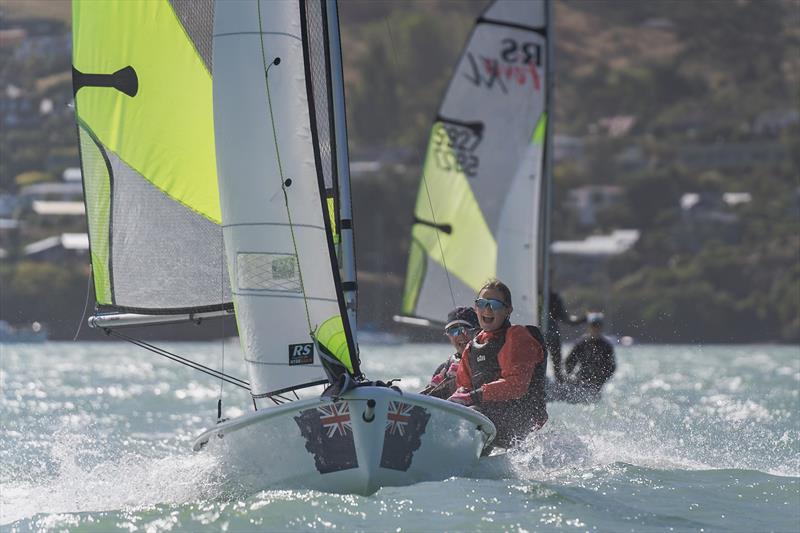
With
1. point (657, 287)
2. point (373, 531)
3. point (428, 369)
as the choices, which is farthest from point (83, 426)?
point (657, 287)

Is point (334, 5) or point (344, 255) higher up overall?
point (334, 5)

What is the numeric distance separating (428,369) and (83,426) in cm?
1637

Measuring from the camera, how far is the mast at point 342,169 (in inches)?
353

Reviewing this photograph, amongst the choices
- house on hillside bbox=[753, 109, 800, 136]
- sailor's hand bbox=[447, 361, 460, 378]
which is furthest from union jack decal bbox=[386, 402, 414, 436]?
house on hillside bbox=[753, 109, 800, 136]

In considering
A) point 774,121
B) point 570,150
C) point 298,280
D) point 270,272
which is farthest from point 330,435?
point 774,121

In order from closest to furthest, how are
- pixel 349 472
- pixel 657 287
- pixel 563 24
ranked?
1. pixel 349 472
2. pixel 657 287
3. pixel 563 24

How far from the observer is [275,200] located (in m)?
8.74

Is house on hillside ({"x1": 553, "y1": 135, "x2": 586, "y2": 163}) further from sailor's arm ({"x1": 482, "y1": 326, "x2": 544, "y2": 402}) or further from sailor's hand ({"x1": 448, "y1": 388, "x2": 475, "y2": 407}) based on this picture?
sailor's arm ({"x1": 482, "y1": 326, "x2": 544, "y2": 402})

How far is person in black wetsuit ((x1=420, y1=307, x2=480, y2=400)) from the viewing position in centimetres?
986

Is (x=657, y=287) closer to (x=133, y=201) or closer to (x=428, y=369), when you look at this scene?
(x=428, y=369)

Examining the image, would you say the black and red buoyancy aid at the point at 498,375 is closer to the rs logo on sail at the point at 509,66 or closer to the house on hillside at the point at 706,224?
the rs logo on sail at the point at 509,66

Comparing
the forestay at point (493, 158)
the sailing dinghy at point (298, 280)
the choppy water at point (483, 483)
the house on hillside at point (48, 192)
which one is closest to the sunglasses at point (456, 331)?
the choppy water at point (483, 483)

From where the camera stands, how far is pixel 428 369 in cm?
3164

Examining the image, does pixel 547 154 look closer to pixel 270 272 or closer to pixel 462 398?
pixel 462 398
